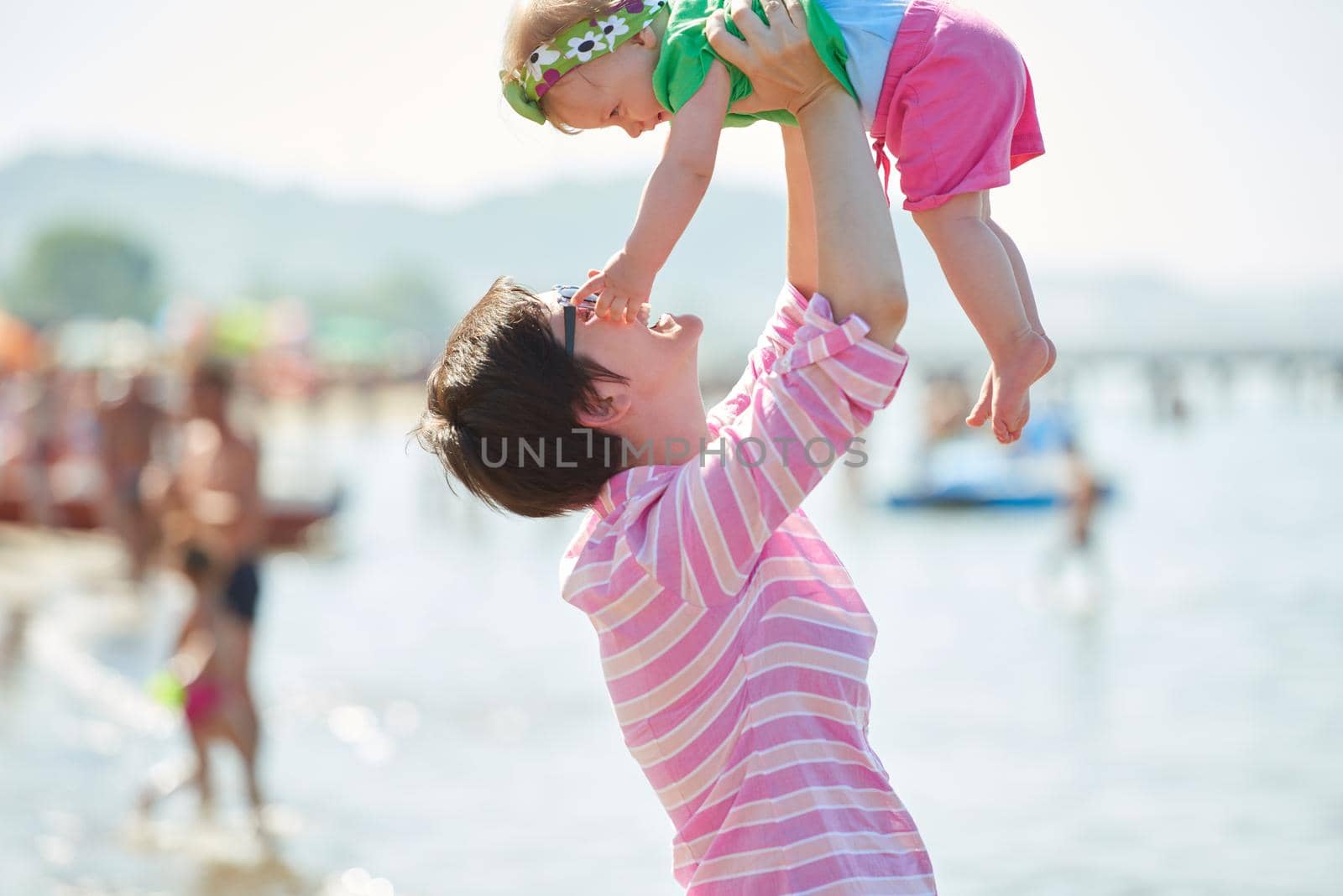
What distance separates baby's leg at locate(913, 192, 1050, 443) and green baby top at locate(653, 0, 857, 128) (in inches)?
9.7

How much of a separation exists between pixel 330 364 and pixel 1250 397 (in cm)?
6893

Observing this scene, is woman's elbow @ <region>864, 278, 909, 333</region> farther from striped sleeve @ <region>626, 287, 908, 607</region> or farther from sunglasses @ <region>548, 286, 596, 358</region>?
sunglasses @ <region>548, 286, 596, 358</region>

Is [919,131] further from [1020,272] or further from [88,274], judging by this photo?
[88,274]

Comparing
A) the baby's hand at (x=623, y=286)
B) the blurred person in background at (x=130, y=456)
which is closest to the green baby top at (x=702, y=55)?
the baby's hand at (x=623, y=286)

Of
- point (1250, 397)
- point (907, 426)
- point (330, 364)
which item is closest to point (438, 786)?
point (330, 364)

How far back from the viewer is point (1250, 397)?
9675 cm

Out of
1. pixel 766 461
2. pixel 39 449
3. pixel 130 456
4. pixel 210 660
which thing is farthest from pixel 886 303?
pixel 39 449

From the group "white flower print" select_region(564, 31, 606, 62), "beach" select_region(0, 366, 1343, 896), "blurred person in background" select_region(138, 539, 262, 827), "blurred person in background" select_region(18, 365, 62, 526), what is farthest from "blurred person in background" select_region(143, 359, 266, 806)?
"blurred person in background" select_region(18, 365, 62, 526)

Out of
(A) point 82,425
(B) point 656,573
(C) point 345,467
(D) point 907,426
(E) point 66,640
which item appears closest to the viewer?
(B) point 656,573

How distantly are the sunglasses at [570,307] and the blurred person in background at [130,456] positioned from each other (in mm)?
13693

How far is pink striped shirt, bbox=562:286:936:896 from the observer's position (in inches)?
66.3

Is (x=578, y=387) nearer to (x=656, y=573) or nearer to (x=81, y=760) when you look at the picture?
(x=656, y=573)

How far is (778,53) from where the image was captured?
172cm

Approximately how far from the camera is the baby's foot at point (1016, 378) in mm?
1873
